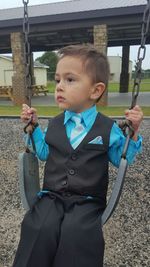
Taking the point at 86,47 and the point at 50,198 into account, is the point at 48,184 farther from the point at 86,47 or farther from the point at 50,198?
the point at 86,47

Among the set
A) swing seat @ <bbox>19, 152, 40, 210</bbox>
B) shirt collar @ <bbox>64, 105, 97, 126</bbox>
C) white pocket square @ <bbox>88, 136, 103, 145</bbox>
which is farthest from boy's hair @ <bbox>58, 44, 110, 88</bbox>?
swing seat @ <bbox>19, 152, 40, 210</bbox>

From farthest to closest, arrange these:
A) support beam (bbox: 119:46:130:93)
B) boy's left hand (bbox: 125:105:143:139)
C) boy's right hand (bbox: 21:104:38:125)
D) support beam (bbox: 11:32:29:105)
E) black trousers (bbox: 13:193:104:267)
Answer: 1. support beam (bbox: 119:46:130:93)
2. support beam (bbox: 11:32:29:105)
3. boy's right hand (bbox: 21:104:38:125)
4. boy's left hand (bbox: 125:105:143:139)
5. black trousers (bbox: 13:193:104:267)

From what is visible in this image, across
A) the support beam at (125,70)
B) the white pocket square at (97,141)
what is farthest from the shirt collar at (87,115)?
the support beam at (125,70)

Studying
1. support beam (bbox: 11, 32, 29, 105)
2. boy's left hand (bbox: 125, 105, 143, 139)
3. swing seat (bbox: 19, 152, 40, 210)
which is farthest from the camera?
support beam (bbox: 11, 32, 29, 105)

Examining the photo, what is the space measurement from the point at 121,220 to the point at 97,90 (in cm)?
165

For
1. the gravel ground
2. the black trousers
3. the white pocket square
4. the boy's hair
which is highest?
the boy's hair

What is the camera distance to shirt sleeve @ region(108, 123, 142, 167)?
155 centimetres

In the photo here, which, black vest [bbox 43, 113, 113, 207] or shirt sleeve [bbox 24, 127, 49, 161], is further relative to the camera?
shirt sleeve [bbox 24, 127, 49, 161]

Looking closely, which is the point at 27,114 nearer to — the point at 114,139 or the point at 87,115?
the point at 87,115

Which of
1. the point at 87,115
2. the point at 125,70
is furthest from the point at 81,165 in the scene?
the point at 125,70

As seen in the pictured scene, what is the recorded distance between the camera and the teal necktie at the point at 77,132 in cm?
156

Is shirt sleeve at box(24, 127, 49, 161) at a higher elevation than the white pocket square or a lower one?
lower

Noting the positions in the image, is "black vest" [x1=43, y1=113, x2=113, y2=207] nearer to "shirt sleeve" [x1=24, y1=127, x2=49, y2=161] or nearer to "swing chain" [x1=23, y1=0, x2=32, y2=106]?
"shirt sleeve" [x1=24, y1=127, x2=49, y2=161]

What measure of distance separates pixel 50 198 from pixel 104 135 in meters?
0.39
